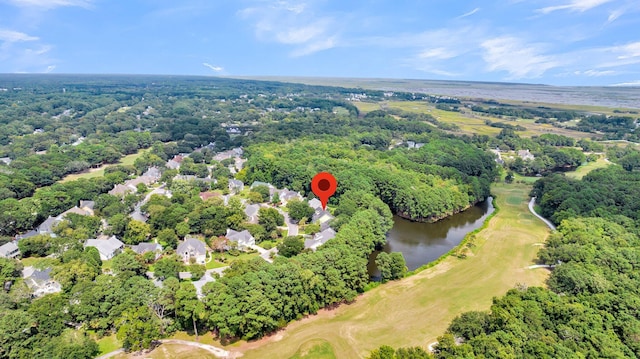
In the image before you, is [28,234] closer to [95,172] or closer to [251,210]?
[251,210]

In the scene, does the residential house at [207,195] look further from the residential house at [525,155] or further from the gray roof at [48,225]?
the residential house at [525,155]

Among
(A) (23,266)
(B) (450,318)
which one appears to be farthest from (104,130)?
(B) (450,318)

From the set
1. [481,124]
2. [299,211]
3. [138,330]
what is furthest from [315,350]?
[481,124]

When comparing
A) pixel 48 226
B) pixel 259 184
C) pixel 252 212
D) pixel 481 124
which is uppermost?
pixel 481 124

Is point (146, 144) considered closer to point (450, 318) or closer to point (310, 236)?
point (310, 236)

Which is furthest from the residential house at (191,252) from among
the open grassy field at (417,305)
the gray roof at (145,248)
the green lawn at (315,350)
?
the green lawn at (315,350)

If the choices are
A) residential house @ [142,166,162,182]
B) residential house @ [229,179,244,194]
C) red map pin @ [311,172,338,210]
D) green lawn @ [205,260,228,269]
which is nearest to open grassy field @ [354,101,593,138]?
red map pin @ [311,172,338,210]
